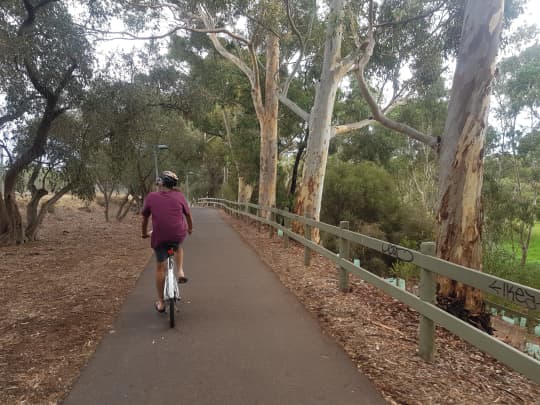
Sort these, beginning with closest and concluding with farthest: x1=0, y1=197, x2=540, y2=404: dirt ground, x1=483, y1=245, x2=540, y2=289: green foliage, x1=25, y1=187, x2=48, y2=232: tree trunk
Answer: x1=0, y1=197, x2=540, y2=404: dirt ground
x1=25, y1=187, x2=48, y2=232: tree trunk
x1=483, y1=245, x2=540, y2=289: green foliage

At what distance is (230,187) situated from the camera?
40.4 m

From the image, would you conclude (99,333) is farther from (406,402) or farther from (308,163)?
(308,163)

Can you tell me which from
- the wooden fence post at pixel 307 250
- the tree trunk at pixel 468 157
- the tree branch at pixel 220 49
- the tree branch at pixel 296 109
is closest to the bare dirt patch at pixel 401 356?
the tree trunk at pixel 468 157

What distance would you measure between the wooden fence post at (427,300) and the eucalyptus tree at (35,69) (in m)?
8.43

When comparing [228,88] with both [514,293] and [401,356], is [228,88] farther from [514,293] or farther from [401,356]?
[514,293]

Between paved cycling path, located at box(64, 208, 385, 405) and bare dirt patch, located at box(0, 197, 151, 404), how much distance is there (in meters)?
0.25

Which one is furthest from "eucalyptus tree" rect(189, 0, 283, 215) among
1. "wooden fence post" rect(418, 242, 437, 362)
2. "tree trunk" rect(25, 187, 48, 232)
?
"wooden fence post" rect(418, 242, 437, 362)

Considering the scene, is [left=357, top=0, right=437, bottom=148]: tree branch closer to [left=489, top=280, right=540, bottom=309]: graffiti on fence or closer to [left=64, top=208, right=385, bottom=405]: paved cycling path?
[left=64, top=208, right=385, bottom=405]: paved cycling path

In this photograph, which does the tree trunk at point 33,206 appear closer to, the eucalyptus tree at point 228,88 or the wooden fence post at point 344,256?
the eucalyptus tree at point 228,88

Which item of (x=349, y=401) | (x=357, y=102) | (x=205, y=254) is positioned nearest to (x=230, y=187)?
(x=357, y=102)

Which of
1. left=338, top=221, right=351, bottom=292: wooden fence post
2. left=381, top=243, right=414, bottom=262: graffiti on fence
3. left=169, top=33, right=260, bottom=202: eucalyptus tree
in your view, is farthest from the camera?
left=169, top=33, right=260, bottom=202: eucalyptus tree

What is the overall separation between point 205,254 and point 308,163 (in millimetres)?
3929

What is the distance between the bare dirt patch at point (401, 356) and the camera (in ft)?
11.7

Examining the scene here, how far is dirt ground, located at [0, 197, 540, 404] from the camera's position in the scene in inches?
143
